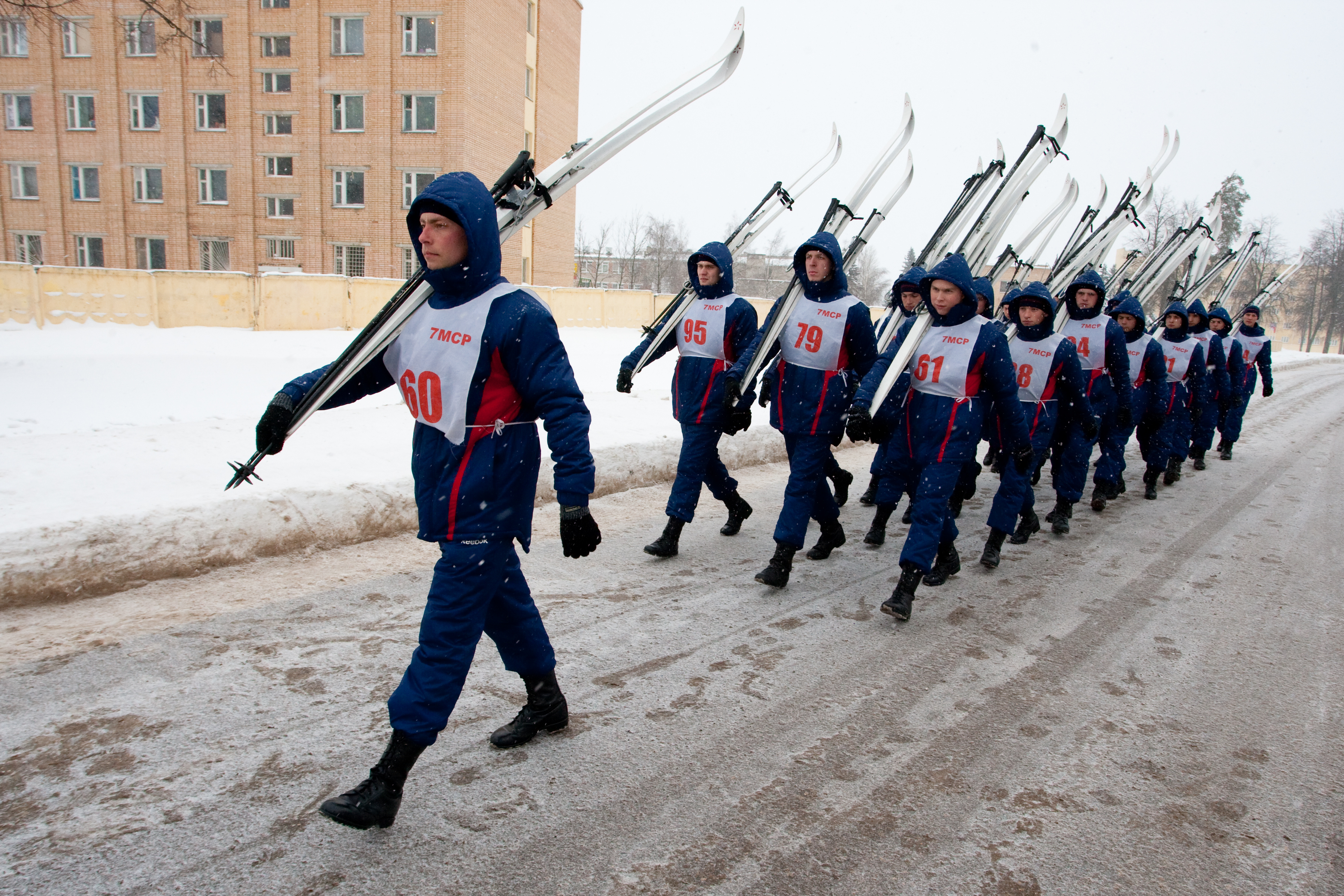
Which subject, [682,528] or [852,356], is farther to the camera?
[682,528]

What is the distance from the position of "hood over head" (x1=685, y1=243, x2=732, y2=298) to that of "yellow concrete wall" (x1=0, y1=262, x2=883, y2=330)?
39.8ft

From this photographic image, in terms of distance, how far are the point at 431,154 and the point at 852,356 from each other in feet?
95.9

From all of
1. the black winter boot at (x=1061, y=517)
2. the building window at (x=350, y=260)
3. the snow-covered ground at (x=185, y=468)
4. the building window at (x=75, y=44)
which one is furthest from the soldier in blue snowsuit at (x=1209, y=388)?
the building window at (x=75, y=44)

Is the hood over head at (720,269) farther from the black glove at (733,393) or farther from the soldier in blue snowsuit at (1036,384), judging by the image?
the soldier in blue snowsuit at (1036,384)

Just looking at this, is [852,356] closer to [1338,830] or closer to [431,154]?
[1338,830]

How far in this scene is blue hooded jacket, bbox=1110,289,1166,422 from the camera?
27.5 feet

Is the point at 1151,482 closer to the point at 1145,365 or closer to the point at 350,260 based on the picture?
the point at 1145,365

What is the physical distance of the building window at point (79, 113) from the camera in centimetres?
3256

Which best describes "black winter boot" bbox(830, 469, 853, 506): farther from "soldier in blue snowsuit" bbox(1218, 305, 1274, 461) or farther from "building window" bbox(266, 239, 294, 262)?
"building window" bbox(266, 239, 294, 262)

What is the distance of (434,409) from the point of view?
2.70m

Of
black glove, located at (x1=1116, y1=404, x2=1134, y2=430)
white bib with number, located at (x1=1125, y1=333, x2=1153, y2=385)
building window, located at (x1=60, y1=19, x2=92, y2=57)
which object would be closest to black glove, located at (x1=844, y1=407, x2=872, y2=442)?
black glove, located at (x1=1116, y1=404, x2=1134, y2=430)

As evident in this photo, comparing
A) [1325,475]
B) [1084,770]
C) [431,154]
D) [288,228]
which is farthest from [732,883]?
[288,228]

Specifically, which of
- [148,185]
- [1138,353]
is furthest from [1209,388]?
[148,185]

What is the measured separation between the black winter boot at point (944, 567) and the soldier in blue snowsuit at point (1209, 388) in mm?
6688
